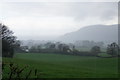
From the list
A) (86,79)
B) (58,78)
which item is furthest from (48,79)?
(86,79)

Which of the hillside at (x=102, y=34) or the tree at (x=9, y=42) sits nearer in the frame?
the tree at (x=9, y=42)

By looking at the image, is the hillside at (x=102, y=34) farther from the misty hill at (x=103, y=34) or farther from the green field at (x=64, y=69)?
the green field at (x=64, y=69)

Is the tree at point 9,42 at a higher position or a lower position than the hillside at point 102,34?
lower

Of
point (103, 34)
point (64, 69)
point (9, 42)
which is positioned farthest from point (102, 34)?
point (64, 69)

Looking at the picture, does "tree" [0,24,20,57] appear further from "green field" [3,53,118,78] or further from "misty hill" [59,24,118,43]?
"misty hill" [59,24,118,43]

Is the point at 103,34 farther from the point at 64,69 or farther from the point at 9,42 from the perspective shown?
the point at 64,69

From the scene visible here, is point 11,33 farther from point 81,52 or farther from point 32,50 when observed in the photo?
point 81,52

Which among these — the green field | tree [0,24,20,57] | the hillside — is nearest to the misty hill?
the hillside

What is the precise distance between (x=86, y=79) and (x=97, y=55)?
38.0 m

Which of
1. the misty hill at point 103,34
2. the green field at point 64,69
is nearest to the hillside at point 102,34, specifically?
the misty hill at point 103,34

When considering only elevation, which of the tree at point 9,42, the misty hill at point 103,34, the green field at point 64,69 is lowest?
the green field at point 64,69

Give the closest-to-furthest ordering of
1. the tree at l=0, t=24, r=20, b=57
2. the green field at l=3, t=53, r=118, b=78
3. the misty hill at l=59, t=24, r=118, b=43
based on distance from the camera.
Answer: the green field at l=3, t=53, r=118, b=78 → the tree at l=0, t=24, r=20, b=57 → the misty hill at l=59, t=24, r=118, b=43

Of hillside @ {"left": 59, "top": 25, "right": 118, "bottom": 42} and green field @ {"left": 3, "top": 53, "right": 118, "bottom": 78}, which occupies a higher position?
hillside @ {"left": 59, "top": 25, "right": 118, "bottom": 42}

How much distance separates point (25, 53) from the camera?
2025 inches
